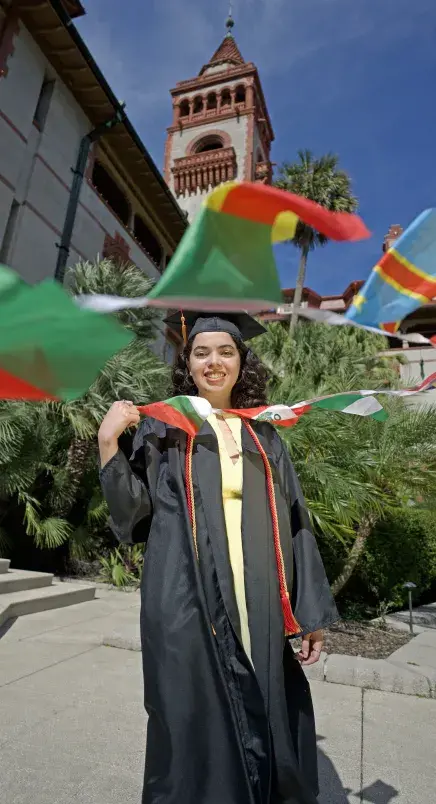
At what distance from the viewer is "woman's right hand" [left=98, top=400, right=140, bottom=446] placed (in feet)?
5.12

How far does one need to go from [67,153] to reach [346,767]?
1354 cm

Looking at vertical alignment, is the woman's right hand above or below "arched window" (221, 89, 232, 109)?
below

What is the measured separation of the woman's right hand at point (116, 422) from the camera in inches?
61.5

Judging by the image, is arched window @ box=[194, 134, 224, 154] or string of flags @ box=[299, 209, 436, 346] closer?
string of flags @ box=[299, 209, 436, 346]

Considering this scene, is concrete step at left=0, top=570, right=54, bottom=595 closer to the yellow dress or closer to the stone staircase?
the stone staircase

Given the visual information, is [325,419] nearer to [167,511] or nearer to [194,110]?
[167,511]

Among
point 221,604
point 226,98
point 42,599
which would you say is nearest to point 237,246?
point 221,604

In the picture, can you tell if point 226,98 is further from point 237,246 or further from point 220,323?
point 237,246

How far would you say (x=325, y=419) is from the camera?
21.0 feet

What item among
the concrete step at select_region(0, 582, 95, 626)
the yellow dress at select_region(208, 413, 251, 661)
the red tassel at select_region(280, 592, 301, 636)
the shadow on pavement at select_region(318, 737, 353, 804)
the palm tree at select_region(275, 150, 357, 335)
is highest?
the palm tree at select_region(275, 150, 357, 335)

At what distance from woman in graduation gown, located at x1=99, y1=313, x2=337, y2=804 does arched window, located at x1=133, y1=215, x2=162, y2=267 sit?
15.9m

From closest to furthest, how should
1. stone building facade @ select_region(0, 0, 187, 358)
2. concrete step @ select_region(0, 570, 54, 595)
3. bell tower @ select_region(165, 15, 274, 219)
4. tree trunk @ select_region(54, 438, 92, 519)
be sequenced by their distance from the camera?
concrete step @ select_region(0, 570, 54, 595), tree trunk @ select_region(54, 438, 92, 519), stone building facade @ select_region(0, 0, 187, 358), bell tower @ select_region(165, 15, 274, 219)

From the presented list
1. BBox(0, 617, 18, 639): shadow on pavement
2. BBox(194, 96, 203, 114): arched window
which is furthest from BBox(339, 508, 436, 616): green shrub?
BBox(194, 96, 203, 114): arched window

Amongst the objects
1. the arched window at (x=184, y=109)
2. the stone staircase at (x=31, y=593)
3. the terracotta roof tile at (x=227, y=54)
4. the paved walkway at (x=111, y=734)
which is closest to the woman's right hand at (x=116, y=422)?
the paved walkway at (x=111, y=734)
